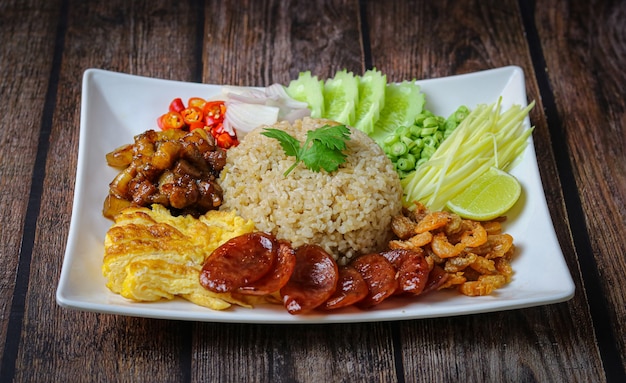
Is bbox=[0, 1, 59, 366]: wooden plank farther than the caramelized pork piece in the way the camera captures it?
Yes

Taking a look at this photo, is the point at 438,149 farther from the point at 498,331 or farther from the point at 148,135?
the point at 148,135

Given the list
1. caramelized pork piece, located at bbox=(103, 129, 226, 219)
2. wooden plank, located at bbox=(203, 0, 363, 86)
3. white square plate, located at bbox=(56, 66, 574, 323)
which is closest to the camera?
white square plate, located at bbox=(56, 66, 574, 323)

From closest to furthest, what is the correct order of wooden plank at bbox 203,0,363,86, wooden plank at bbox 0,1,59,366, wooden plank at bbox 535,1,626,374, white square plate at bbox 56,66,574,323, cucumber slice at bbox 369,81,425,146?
1. white square plate at bbox 56,66,574,323
2. wooden plank at bbox 0,1,59,366
3. wooden plank at bbox 535,1,626,374
4. cucumber slice at bbox 369,81,425,146
5. wooden plank at bbox 203,0,363,86

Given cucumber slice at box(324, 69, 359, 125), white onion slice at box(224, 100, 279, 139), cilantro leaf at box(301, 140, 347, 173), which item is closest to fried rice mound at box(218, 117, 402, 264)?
cilantro leaf at box(301, 140, 347, 173)

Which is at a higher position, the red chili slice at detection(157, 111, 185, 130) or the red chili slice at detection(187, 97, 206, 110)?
the red chili slice at detection(187, 97, 206, 110)

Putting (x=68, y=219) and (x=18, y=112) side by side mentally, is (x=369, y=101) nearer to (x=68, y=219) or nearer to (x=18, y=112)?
(x=68, y=219)

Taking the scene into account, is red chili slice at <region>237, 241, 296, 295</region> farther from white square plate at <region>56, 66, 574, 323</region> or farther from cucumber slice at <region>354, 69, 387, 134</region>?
cucumber slice at <region>354, 69, 387, 134</region>

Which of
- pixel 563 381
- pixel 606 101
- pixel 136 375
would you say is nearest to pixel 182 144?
pixel 136 375

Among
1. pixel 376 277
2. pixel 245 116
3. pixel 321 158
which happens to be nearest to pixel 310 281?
pixel 376 277
